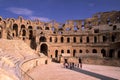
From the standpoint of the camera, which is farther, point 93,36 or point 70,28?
point 70,28

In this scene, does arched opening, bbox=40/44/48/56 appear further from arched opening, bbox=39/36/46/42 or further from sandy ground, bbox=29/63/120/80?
sandy ground, bbox=29/63/120/80

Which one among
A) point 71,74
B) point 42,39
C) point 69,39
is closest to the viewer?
point 71,74

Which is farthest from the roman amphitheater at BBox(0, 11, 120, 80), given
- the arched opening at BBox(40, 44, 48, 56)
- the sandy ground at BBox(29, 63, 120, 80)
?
the sandy ground at BBox(29, 63, 120, 80)

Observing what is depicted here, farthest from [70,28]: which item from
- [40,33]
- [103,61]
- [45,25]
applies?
[103,61]

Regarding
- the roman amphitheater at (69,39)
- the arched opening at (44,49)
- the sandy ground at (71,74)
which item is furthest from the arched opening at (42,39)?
the sandy ground at (71,74)

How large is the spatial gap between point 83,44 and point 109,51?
6.90 m

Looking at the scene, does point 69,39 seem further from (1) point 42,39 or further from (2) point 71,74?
(2) point 71,74

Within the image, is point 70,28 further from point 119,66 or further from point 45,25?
point 119,66

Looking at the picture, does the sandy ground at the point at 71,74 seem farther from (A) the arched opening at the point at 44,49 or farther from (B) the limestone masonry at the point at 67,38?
(A) the arched opening at the point at 44,49

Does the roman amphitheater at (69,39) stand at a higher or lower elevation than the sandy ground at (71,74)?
higher

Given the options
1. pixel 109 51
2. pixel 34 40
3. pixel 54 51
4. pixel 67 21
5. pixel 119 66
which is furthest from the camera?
pixel 67 21

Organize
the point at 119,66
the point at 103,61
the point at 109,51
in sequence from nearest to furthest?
the point at 119,66, the point at 103,61, the point at 109,51

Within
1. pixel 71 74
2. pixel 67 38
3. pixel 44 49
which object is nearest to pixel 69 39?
pixel 67 38

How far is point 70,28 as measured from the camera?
57.2 meters
